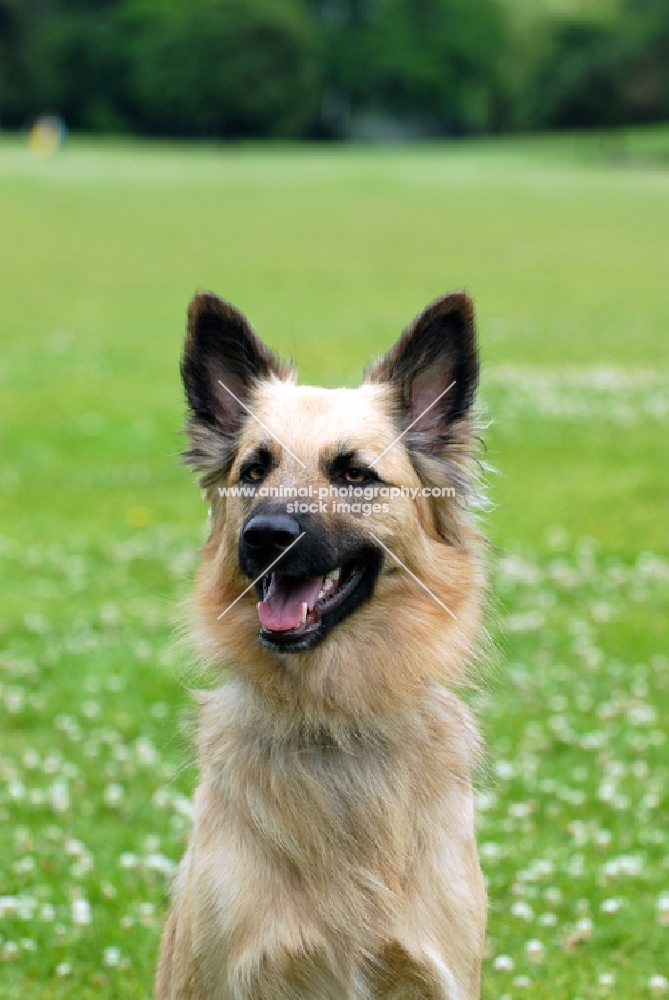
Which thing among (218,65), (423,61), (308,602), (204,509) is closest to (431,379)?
(308,602)

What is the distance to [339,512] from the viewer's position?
425 cm

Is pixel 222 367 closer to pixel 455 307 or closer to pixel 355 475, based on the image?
pixel 355 475

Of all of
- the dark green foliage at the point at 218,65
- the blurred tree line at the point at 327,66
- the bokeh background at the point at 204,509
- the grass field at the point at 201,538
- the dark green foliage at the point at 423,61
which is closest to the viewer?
the grass field at the point at 201,538

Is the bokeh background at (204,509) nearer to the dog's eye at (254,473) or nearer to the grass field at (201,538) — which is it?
the grass field at (201,538)

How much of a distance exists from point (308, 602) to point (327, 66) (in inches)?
3750

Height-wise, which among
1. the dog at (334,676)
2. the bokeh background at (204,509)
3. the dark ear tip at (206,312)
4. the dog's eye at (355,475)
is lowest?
the bokeh background at (204,509)

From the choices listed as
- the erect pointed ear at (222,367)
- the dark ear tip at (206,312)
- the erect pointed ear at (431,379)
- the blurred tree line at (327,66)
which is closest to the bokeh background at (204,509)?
the erect pointed ear at (431,379)

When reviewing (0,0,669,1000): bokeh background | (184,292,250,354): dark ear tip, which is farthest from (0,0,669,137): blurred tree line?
(184,292,250,354): dark ear tip

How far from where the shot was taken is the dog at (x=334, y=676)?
3.99 metres

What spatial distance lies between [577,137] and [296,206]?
44.7 meters

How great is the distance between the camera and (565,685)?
27.4 ft

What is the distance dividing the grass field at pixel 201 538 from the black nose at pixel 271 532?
3.31 feet

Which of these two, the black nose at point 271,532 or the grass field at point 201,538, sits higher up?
the black nose at point 271,532

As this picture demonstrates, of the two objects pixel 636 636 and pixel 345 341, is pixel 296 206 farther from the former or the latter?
pixel 636 636
